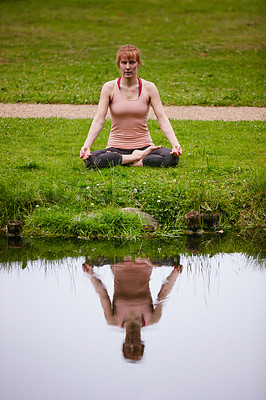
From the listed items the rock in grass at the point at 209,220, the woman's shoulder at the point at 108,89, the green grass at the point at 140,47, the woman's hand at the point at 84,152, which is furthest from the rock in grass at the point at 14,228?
the green grass at the point at 140,47

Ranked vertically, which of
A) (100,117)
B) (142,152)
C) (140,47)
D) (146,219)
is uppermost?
(140,47)

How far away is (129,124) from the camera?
7.84 m

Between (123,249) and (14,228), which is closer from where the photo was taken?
(123,249)

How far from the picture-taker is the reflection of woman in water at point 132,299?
4.06 metres

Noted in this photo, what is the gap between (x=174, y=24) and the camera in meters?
25.9

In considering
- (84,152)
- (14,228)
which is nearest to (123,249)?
(14,228)

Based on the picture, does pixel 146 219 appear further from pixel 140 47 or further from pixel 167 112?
pixel 140 47

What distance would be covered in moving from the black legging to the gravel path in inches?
151

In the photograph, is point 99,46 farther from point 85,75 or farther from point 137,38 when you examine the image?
point 85,75

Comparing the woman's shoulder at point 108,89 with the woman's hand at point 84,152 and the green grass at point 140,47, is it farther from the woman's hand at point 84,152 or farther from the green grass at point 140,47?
the green grass at point 140,47

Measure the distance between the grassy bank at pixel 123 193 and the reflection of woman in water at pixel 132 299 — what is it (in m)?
1.00

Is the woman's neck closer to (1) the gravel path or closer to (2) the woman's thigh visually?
(2) the woman's thigh

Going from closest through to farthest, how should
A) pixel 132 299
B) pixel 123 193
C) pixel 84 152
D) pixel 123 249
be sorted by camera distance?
pixel 132 299
pixel 123 249
pixel 123 193
pixel 84 152

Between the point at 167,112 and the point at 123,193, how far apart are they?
5.65 m
